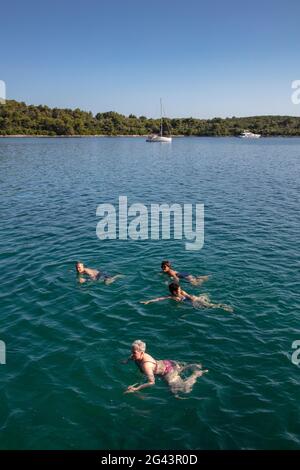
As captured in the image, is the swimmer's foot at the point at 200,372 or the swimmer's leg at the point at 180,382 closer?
the swimmer's leg at the point at 180,382

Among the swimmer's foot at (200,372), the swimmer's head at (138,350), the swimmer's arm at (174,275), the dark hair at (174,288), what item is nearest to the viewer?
the swimmer's head at (138,350)

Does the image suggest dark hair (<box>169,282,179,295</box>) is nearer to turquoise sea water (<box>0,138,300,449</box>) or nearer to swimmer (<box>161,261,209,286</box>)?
turquoise sea water (<box>0,138,300,449</box>)

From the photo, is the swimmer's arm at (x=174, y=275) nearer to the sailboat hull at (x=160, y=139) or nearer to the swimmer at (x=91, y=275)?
the swimmer at (x=91, y=275)

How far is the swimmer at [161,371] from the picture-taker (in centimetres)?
1241

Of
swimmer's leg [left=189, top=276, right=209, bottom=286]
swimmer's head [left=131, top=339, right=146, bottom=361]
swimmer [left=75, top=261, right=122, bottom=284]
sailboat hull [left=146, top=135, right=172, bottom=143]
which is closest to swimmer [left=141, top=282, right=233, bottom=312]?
swimmer's leg [left=189, top=276, right=209, bottom=286]

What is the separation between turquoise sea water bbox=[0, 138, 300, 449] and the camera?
1084cm

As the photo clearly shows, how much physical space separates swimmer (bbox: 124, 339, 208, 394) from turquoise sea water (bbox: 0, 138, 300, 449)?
0.29 m

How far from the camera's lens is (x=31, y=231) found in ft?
98.5

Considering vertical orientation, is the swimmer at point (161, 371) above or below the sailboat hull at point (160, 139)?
below

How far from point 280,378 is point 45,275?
1322 cm

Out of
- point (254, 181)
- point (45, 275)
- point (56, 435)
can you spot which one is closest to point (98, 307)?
point (45, 275)

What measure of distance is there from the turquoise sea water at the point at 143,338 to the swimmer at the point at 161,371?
295 millimetres

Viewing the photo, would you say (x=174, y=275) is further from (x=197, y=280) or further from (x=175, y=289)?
(x=175, y=289)

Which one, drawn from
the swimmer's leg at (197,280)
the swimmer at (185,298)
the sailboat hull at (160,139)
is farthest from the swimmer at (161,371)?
the sailboat hull at (160,139)
